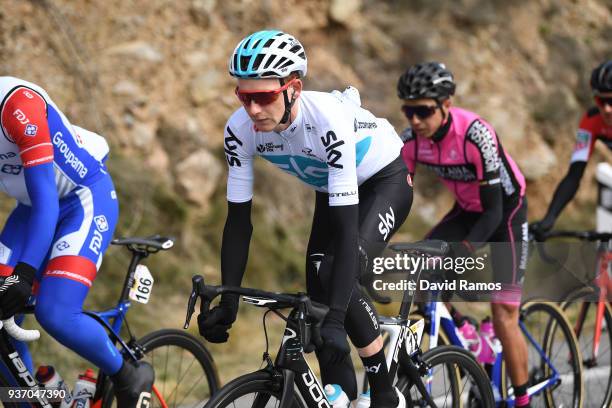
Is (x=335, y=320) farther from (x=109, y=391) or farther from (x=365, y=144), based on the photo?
(x=109, y=391)

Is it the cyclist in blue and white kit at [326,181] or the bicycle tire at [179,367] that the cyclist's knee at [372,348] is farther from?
the bicycle tire at [179,367]

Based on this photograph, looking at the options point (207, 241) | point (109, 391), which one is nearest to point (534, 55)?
point (207, 241)

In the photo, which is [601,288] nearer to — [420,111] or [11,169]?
[420,111]

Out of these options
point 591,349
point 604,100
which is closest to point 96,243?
point 591,349

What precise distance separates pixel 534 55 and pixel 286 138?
35.5ft

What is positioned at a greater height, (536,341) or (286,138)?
(286,138)

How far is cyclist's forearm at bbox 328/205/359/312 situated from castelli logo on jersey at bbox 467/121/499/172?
1776 mm

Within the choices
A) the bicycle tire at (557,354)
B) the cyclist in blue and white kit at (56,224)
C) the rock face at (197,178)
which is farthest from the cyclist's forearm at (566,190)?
the rock face at (197,178)

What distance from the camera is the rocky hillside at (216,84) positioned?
344 inches

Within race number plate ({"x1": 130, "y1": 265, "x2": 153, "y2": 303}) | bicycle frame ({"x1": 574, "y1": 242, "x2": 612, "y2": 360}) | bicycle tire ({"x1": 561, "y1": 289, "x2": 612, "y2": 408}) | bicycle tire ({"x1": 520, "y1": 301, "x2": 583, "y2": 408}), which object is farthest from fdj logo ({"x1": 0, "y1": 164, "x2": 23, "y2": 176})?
bicycle frame ({"x1": 574, "y1": 242, "x2": 612, "y2": 360})

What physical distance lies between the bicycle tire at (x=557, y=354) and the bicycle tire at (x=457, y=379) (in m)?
0.88

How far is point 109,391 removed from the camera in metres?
4.38

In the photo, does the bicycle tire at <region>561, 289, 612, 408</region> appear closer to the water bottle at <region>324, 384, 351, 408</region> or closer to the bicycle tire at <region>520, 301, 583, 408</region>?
the bicycle tire at <region>520, 301, 583, 408</region>

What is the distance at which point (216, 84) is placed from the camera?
10023mm
